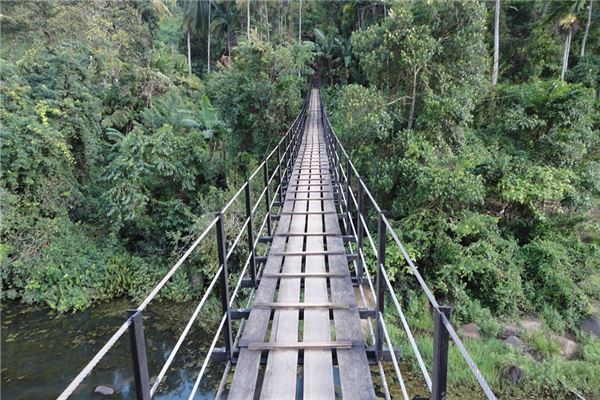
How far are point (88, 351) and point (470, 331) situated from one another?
791 cm

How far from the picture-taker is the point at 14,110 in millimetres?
11320

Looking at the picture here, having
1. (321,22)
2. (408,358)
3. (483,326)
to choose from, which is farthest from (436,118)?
(321,22)

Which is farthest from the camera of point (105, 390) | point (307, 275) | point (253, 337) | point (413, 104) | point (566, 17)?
point (566, 17)

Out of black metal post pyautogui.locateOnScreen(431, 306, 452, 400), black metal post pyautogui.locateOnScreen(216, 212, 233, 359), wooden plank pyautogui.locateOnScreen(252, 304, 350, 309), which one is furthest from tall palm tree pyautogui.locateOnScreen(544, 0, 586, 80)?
black metal post pyautogui.locateOnScreen(431, 306, 452, 400)

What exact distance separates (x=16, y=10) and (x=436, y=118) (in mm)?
15275

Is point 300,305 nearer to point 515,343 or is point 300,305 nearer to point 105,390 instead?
point 105,390

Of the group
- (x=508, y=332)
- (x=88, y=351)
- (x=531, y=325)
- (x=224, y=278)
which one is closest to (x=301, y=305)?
(x=224, y=278)

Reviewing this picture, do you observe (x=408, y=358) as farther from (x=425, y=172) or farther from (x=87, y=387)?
(x=87, y=387)

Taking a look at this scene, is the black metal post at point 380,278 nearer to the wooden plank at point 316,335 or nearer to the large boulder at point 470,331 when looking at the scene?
the wooden plank at point 316,335

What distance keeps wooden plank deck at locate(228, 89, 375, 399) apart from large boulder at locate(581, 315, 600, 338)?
7050 mm

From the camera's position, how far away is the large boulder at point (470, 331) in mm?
8211

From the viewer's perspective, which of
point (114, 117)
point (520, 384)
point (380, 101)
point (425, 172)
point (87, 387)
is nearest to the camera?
point (520, 384)

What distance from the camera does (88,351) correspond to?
859 centimetres

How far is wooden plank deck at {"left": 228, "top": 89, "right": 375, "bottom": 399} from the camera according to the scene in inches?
93.4
